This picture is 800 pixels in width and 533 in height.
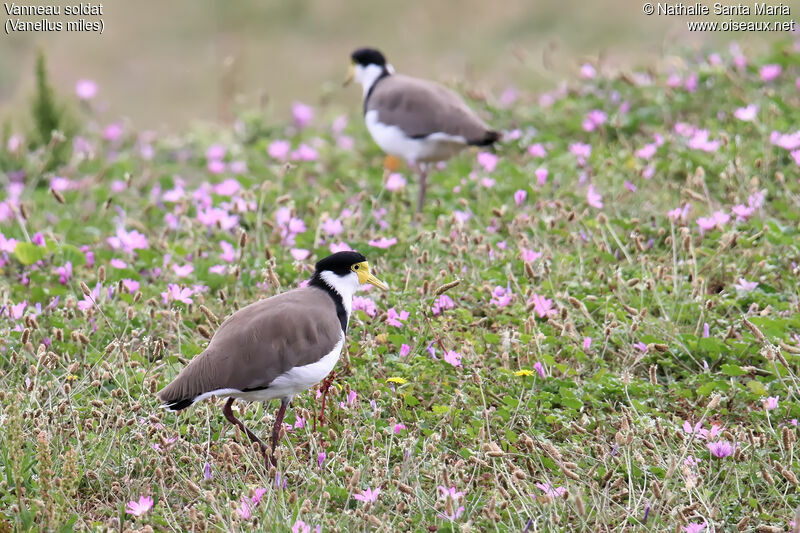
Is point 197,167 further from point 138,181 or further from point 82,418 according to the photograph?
point 82,418

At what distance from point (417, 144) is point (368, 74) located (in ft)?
4.43

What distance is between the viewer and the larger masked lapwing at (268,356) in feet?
13.0

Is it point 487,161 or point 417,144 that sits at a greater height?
point 417,144

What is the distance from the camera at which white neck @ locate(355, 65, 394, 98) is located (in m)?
8.19

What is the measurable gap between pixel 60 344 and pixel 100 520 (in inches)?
50.9

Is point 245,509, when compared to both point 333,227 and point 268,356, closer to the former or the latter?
point 268,356

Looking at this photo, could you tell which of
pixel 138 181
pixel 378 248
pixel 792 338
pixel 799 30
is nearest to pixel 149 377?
pixel 378 248

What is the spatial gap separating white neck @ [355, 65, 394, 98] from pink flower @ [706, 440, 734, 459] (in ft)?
15.9

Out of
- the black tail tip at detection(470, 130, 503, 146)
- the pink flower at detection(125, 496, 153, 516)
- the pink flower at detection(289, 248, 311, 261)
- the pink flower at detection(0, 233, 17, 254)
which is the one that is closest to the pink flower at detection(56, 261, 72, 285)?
the pink flower at detection(0, 233, 17, 254)

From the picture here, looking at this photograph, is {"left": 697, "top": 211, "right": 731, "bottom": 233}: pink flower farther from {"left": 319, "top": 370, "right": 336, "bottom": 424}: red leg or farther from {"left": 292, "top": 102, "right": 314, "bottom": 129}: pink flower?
{"left": 292, "top": 102, "right": 314, "bottom": 129}: pink flower

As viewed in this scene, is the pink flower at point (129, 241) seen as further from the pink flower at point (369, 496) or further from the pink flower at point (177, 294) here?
the pink flower at point (369, 496)

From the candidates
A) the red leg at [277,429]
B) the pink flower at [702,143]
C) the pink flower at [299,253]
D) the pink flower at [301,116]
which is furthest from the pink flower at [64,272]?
the pink flower at [301,116]

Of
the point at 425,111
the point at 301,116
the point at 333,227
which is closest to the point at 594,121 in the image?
the point at 425,111

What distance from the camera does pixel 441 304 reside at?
5.18m
